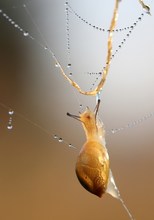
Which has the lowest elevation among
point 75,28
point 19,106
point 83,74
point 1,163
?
point 1,163

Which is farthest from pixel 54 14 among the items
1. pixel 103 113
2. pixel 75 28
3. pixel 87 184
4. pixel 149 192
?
pixel 87 184

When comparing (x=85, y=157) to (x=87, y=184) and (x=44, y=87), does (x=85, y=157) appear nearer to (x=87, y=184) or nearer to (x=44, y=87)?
(x=87, y=184)

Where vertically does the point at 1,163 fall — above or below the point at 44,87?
below

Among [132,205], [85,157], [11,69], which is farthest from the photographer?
[11,69]

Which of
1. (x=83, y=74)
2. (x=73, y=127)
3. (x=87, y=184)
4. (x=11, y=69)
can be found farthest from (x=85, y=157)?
(x=11, y=69)

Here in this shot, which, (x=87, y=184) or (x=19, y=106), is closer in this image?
(x=87, y=184)

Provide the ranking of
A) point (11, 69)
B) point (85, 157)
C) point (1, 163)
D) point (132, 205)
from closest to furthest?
1. point (85, 157)
2. point (132, 205)
3. point (1, 163)
4. point (11, 69)
